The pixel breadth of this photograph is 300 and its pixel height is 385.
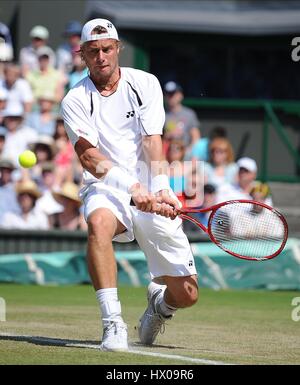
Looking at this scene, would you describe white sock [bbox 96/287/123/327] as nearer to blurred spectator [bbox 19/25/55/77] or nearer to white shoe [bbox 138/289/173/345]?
white shoe [bbox 138/289/173/345]

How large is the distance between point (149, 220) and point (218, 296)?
476 cm

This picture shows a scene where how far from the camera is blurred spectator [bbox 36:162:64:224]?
46.5ft

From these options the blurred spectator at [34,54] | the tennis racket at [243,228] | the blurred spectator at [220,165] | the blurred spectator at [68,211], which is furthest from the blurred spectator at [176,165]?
the tennis racket at [243,228]

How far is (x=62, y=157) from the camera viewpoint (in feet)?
49.6

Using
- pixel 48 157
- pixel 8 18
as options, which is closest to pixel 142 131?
pixel 48 157

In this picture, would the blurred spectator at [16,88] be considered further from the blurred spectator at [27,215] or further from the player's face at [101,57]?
the player's face at [101,57]

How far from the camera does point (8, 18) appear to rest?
20.3 m

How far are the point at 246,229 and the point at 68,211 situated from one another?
602cm

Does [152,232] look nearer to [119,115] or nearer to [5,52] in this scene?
[119,115]

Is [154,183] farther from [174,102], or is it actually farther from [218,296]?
[174,102]

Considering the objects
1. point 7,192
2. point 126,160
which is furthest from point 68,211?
point 126,160

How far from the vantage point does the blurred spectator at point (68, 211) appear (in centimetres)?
1399

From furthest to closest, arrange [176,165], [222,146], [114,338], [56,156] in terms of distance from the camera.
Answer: [56,156], [222,146], [176,165], [114,338]

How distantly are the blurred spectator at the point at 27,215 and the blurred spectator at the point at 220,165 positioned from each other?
2.29 meters
